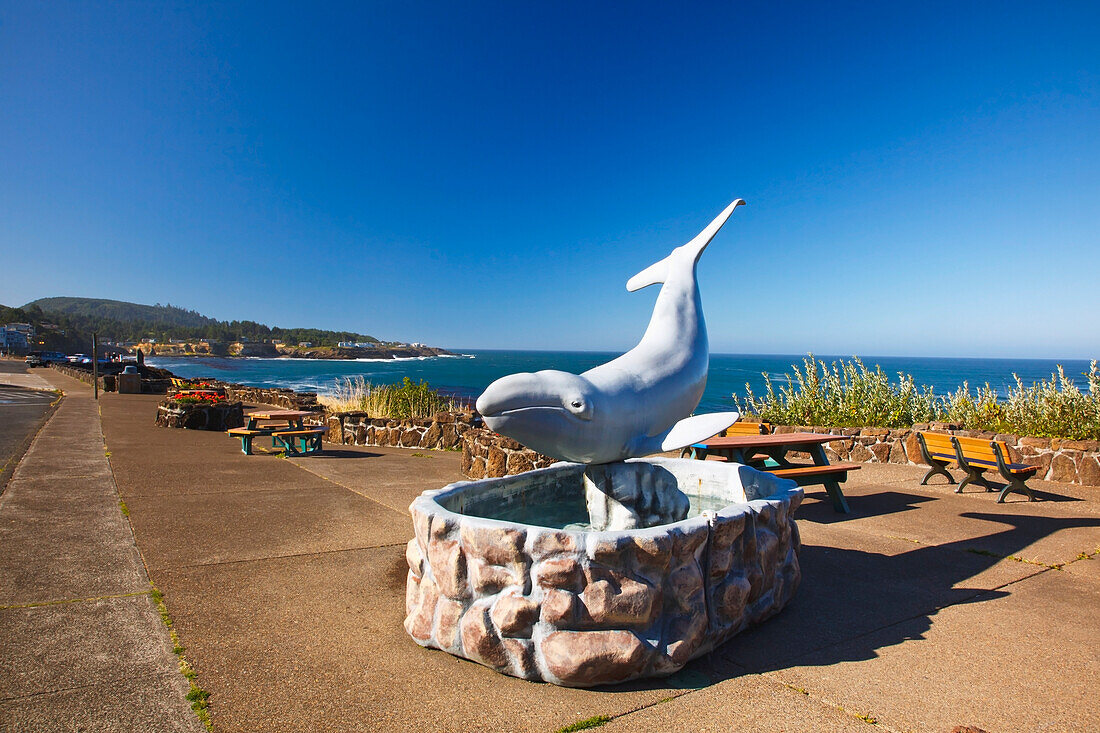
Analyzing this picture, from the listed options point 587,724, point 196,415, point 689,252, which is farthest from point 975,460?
point 196,415

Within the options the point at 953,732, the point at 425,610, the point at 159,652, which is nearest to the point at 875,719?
the point at 953,732

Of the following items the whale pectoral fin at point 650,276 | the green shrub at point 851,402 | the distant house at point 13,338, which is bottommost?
the green shrub at point 851,402

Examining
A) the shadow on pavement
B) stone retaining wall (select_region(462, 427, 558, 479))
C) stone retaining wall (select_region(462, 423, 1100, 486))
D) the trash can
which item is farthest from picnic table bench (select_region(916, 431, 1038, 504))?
the trash can

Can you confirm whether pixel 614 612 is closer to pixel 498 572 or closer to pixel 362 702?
pixel 498 572

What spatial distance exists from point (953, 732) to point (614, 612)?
1472 mm

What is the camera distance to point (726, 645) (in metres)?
3.37

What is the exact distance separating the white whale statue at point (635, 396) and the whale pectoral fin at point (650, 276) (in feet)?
0.03

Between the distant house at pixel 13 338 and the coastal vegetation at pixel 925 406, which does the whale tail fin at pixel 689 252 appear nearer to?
the coastal vegetation at pixel 925 406

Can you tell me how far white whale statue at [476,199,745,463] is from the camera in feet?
11.9

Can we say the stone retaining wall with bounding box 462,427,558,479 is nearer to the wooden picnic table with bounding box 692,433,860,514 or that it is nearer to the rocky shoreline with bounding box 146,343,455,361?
the wooden picnic table with bounding box 692,433,860,514

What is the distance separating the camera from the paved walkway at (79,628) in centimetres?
255

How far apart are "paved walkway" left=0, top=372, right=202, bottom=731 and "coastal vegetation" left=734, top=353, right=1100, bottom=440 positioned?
900 centimetres

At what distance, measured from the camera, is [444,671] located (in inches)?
119

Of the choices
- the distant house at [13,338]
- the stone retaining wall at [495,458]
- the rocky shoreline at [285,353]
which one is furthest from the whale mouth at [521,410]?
the rocky shoreline at [285,353]
